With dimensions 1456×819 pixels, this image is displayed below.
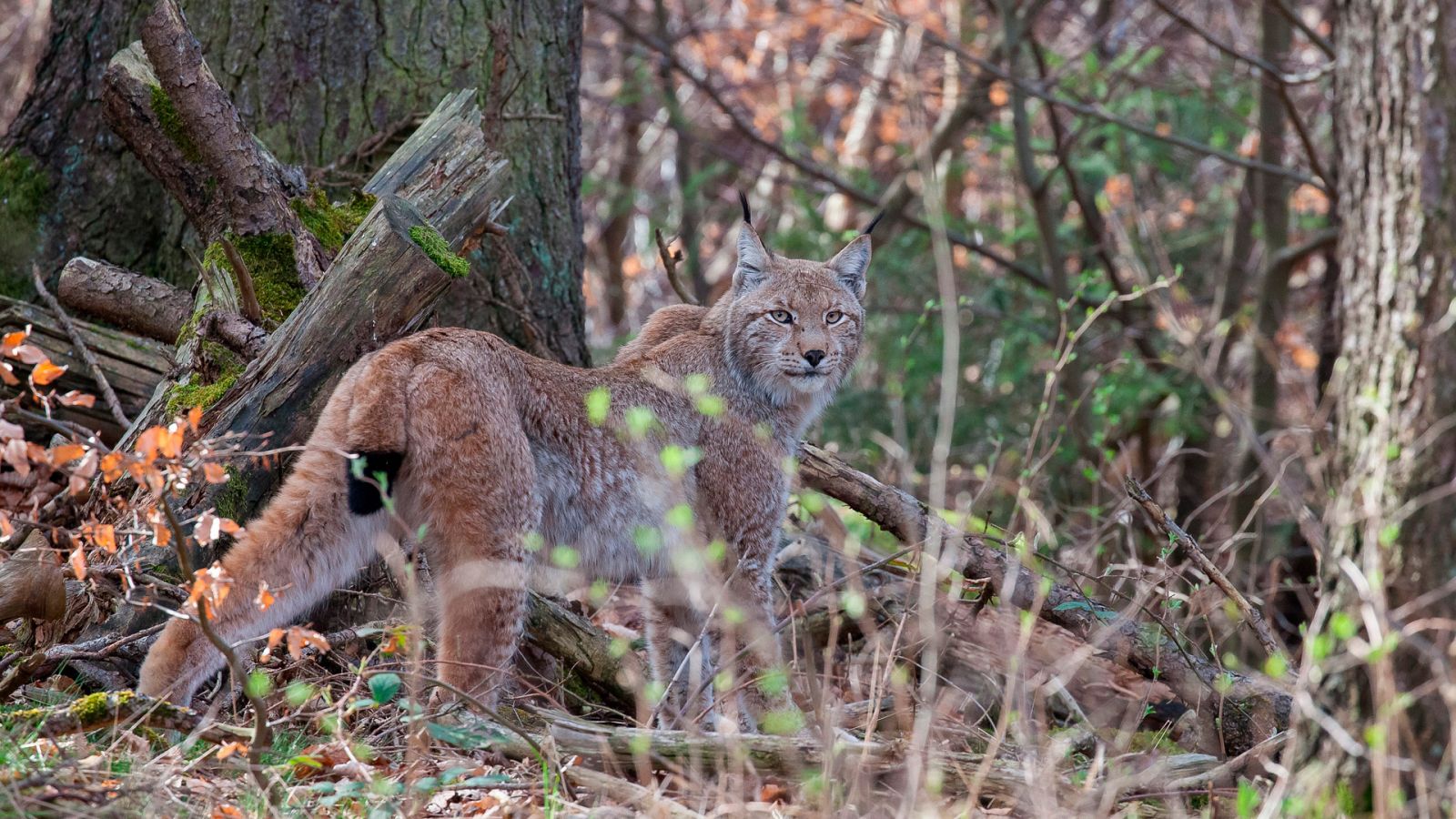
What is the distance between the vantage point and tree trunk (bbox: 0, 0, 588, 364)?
6348 millimetres

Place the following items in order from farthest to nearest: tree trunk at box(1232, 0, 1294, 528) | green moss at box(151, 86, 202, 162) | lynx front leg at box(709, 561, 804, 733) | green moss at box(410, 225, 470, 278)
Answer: tree trunk at box(1232, 0, 1294, 528), green moss at box(151, 86, 202, 162), green moss at box(410, 225, 470, 278), lynx front leg at box(709, 561, 804, 733)

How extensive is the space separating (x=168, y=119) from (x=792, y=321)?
2666 millimetres

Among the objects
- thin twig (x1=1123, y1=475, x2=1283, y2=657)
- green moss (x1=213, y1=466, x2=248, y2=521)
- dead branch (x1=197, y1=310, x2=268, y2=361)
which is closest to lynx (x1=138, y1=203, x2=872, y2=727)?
green moss (x1=213, y1=466, x2=248, y2=521)

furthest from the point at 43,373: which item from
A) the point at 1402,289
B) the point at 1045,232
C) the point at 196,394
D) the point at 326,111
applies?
the point at 1045,232

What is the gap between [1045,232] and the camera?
1002cm

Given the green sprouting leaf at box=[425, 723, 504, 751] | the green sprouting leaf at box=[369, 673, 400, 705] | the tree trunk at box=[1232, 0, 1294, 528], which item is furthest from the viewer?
the tree trunk at box=[1232, 0, 1294, 528]

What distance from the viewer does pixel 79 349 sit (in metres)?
5.68

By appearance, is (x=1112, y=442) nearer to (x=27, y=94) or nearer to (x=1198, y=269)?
(x=1198, y=269)

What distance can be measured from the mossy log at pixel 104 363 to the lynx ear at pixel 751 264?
2471mm

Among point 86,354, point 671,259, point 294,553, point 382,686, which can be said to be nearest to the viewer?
point 382,686

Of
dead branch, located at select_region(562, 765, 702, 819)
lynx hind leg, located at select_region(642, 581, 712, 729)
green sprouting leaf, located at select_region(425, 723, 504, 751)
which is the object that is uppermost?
green sprouting leaf, located at select_region(425, 723, 504, 751)

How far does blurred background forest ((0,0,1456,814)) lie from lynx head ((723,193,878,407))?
656mm

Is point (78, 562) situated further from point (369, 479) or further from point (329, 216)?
point (329, 216)

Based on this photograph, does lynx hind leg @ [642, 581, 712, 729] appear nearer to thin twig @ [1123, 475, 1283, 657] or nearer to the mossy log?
thin twig @ [1123, 475, 1283, 657]
